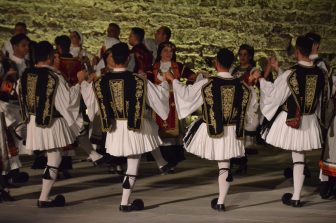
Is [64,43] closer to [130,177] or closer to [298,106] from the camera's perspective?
[130,177]

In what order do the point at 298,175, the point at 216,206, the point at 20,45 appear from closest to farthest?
the point at 216,206 < the point at 298,175 < the point at 20,45

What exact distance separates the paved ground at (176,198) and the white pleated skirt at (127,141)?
552 mm

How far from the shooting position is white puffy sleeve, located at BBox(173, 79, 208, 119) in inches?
355

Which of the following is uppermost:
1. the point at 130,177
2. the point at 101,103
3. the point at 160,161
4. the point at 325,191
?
the point at 101,103

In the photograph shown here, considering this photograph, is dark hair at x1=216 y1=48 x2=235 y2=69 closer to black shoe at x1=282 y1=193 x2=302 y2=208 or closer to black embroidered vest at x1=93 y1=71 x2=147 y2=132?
black embroidered vest at x1=93 y1=71 x2=147 y2=132

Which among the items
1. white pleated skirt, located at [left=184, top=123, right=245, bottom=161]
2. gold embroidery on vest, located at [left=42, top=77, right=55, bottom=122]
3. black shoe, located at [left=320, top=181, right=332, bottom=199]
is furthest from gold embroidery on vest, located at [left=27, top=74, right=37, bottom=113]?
black shoe, located at [left=320, top=181, right=332, bottom=199]

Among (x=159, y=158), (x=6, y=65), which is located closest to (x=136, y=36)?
(x=159, y=158)

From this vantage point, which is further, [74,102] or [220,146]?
[74,102]

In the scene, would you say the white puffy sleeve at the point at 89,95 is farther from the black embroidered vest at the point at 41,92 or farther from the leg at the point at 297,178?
the leg at the point at 297,178

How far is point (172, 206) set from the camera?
931 cm

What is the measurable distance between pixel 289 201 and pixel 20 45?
11.0 feet

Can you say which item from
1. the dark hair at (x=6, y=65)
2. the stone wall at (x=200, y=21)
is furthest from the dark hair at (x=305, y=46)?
the stone wall at (x=200, y=21)

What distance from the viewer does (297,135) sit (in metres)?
9.20

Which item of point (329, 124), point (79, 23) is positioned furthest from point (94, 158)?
point (79, 23)
